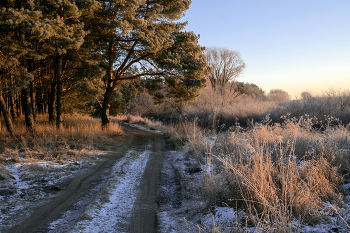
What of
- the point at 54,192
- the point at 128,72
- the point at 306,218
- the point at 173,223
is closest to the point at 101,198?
the point at 54,192

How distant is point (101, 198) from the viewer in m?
4.40

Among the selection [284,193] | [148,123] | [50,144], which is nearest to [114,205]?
[284,193]

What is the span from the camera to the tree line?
1008 centimetres

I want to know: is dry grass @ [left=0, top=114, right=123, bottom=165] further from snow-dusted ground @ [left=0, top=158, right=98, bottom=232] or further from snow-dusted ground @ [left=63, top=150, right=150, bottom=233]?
snow-dusted ground @ [left=63, top=150, right=150, bottom=233]

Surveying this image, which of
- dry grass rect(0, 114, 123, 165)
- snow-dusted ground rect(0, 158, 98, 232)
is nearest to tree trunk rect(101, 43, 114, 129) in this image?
dry grass rect(0, 114, 123, 165)

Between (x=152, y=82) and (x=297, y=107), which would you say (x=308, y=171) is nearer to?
(x=152, y=82)

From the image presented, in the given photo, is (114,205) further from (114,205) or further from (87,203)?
(87,203)

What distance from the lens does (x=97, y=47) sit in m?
14.4

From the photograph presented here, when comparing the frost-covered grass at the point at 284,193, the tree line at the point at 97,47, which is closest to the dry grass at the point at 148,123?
the tree line at the point at 97,47

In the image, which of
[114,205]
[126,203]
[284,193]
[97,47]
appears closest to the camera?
[284,193]

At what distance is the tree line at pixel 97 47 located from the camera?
33.1 ft

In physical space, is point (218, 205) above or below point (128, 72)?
below

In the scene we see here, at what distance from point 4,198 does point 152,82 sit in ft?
38.2

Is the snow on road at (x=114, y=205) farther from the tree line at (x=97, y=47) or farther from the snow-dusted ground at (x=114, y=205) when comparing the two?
the tree line at (x=97, y=47)
